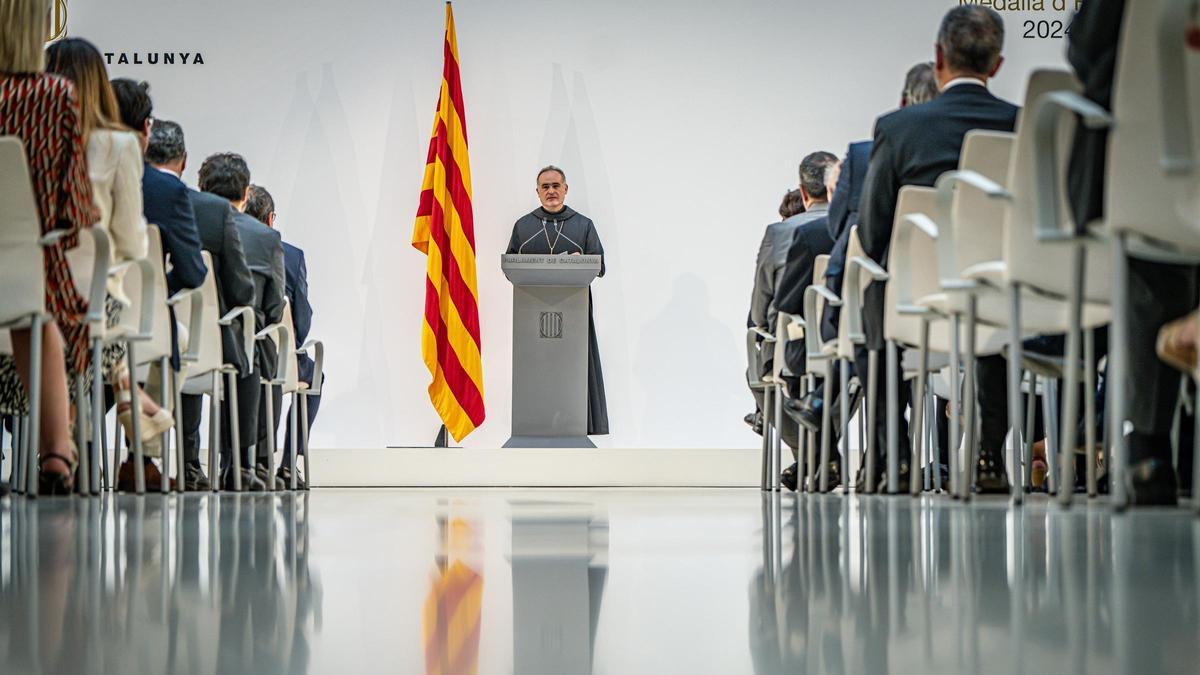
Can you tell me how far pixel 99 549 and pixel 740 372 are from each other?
7.91m

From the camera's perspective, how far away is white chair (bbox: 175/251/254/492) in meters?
4.14

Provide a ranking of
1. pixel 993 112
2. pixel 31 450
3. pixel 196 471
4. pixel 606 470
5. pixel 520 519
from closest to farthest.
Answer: pixel 520 519 → pixel 31 450 → pixel 993 112 → pixel 196 471 → pixel 606 470

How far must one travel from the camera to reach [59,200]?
2.94 m

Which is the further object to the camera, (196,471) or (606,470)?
(606,470)

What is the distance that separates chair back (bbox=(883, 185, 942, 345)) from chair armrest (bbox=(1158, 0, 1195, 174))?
1.27 meters

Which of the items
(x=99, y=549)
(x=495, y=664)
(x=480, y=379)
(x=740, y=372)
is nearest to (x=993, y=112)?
(x=99, y=549)

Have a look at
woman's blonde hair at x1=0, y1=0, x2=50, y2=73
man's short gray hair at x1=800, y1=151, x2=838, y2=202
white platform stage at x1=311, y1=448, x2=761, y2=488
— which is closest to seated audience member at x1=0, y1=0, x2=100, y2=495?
woman's blonde hair at x1=0, y1=0, x2=50, y2=73

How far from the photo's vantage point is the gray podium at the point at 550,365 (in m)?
7.41

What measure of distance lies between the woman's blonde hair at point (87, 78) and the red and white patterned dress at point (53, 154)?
0.40 metres

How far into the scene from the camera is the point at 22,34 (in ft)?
9.57

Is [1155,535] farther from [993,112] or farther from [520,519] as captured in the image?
[993,112]

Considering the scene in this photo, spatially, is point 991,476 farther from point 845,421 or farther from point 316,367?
point 316,367

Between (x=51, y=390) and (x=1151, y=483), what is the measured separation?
216 cm

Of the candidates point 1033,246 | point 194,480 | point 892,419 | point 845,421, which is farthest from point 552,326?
point 1033,246
